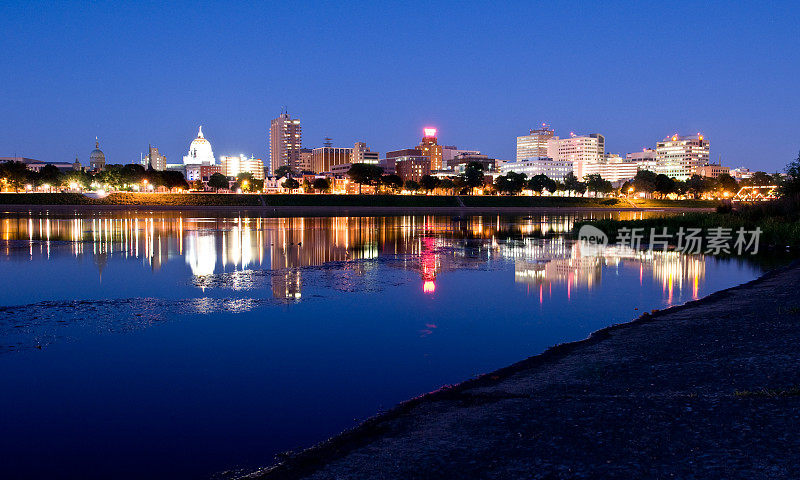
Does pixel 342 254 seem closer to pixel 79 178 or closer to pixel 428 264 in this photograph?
pixel 428 264

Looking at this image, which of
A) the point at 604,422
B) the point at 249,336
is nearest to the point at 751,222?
the point at 249,336

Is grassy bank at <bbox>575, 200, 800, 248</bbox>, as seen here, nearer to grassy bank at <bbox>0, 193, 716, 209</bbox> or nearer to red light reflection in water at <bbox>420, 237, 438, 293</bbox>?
red light reflection in water at <bbox>420, 237, 438, 293</bbox>

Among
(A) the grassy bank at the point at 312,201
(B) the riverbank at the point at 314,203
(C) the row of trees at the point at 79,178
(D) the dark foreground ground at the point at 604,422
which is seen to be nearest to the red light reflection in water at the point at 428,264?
(D) the dark foreground ground at the point at 604,422

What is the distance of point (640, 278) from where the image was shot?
28812 millimetres

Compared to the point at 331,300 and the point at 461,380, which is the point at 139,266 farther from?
the point at 461,380

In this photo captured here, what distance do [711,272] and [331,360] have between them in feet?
81.2

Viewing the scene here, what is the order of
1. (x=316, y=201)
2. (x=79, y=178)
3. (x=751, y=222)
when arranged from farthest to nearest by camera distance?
(x=79, y=178)
(x=316, y=201)
(x=751, y=222)

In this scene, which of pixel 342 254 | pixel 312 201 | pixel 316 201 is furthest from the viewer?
pixel 316 201

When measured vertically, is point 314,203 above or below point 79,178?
below

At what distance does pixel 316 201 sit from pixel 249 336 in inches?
5027

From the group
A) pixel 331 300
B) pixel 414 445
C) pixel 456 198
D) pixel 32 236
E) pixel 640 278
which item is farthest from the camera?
pixel 456 198

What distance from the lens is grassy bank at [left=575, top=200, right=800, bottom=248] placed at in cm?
→ 4550

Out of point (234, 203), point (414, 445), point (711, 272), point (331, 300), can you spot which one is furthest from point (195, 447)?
point (234, 203)

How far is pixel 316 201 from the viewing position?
5640 inches
